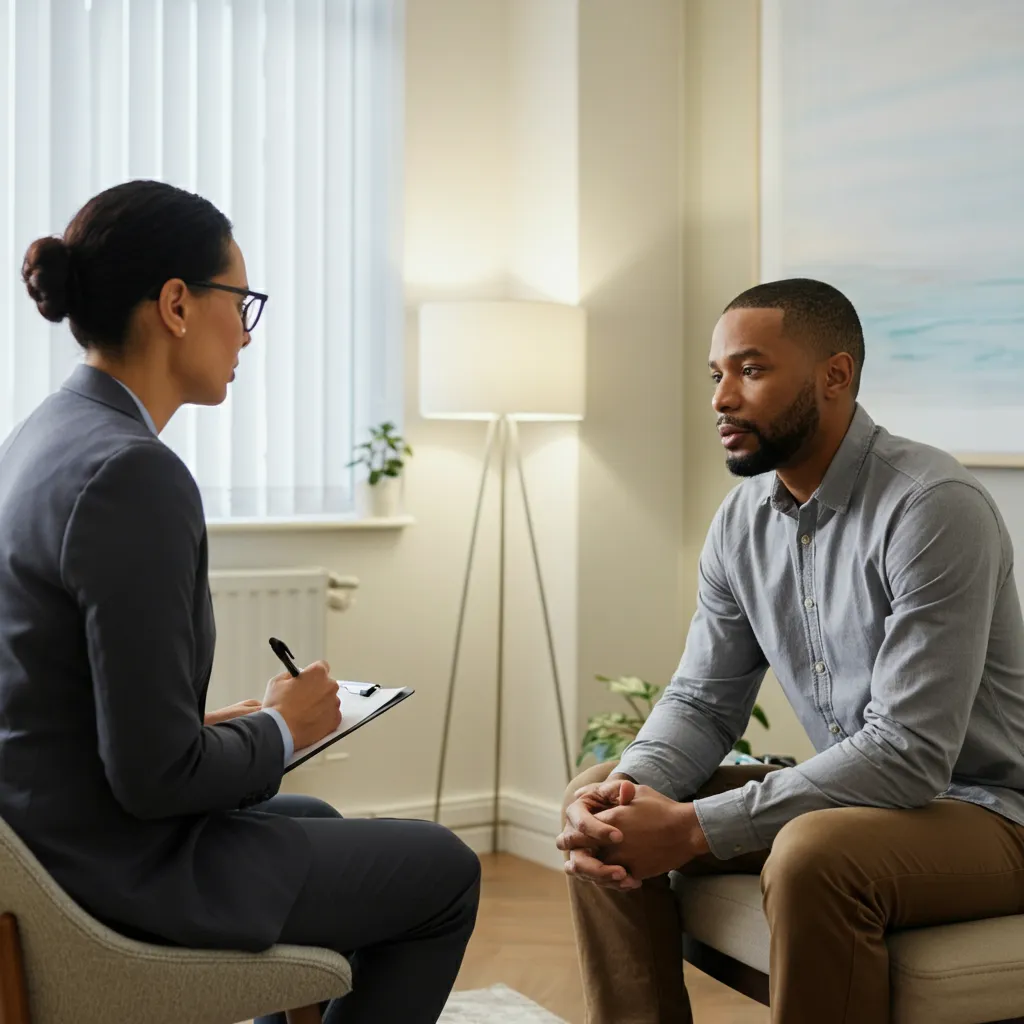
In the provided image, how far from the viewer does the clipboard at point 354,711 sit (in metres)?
1.68

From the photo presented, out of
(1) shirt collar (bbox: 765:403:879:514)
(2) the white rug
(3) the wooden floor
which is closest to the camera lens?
(1) shirt collar (bbox: 765:403:879:514)

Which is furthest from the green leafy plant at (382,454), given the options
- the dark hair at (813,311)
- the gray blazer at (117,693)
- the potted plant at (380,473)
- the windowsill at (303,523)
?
the gray blazer at (117,693)

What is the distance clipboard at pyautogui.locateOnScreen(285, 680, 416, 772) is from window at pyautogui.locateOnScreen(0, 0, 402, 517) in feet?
6.24

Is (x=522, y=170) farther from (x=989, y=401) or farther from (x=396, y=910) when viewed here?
(x=396, y=910)

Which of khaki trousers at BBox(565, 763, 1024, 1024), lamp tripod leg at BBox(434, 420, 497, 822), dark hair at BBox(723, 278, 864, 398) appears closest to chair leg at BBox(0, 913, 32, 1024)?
khaki trousers at BBox(565, 763, 1024, 1024)

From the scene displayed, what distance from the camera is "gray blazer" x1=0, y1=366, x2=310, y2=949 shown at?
1.43 meters

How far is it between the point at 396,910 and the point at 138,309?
78 cm

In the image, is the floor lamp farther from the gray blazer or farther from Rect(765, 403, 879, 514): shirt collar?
Result: the gray blazer

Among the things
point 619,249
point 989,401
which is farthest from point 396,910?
point 619,249

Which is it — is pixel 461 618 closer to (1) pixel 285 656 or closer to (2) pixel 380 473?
(2) pixel 380 473

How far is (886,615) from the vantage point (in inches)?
78.4

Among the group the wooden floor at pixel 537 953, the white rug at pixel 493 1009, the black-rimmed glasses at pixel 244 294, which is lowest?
the wooden floor at pixel 537 953

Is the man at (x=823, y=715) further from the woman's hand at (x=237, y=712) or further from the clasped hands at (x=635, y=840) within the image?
the woman's hand at (x=237, y=712)

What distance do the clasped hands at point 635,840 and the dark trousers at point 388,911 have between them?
252mm
